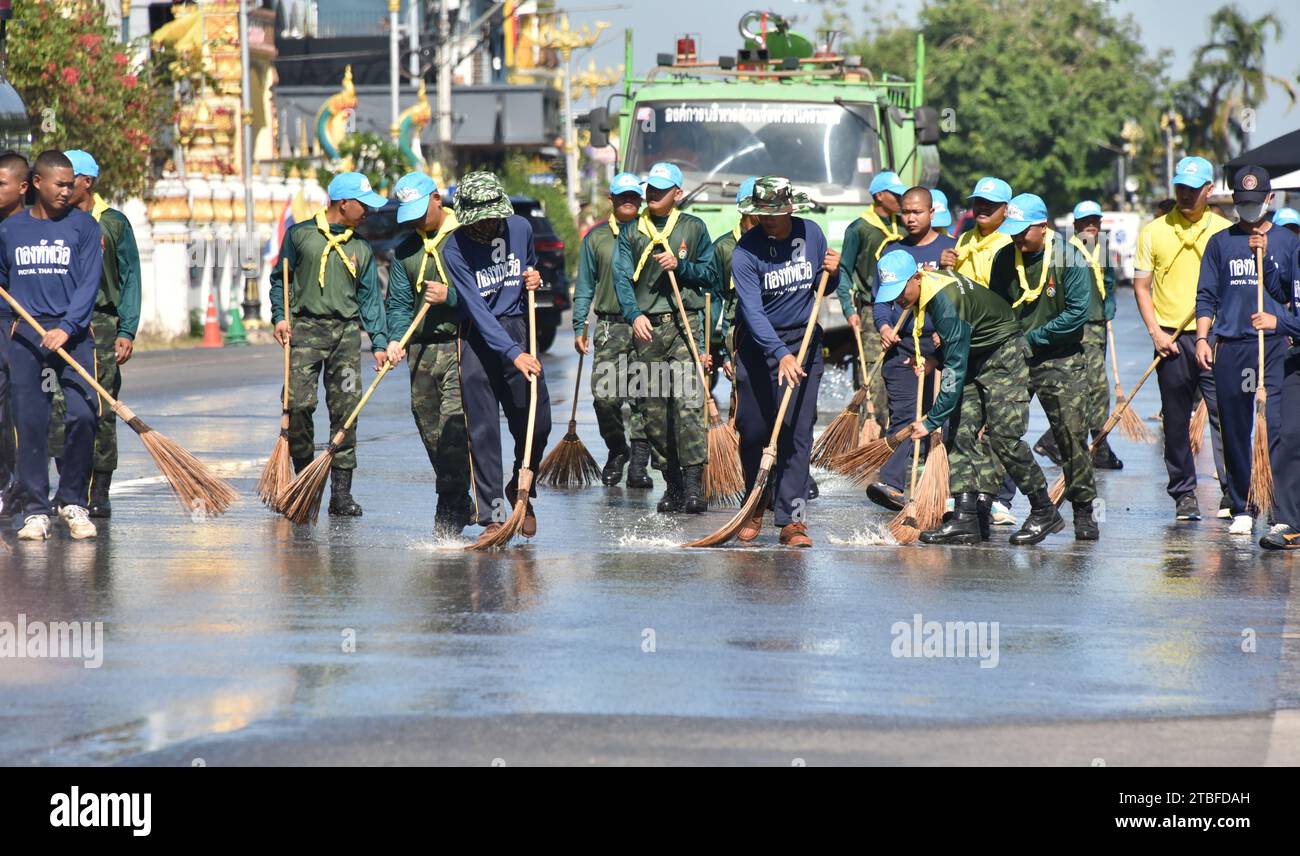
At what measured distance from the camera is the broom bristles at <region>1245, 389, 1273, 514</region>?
11.8 metres

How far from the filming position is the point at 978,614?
9.20m

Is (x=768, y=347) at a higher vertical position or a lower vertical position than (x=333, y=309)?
lower

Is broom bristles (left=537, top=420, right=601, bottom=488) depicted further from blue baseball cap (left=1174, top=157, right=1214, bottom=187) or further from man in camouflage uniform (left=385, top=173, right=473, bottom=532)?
blue baseball cap (left=1174, top=157, right=1214, bottom=187)

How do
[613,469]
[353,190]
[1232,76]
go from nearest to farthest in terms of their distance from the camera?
[353,190] → [613,469] → [1232,76]

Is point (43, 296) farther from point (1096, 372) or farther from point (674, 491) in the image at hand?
point (1096, 372)

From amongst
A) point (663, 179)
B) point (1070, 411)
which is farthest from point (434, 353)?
point (1070, 411)

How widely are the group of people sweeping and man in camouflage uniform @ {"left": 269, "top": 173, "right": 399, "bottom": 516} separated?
0.01 metres

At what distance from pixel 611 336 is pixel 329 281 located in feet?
6.71

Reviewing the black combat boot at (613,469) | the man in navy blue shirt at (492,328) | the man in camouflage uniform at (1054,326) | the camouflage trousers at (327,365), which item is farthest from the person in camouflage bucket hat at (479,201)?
the black combat boot at (613,469)

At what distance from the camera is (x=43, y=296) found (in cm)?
1127

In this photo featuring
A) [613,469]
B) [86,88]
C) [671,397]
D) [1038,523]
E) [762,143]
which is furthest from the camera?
[86,88]

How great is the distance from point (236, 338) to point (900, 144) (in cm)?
1473

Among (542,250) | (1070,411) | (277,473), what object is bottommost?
(277,473)
